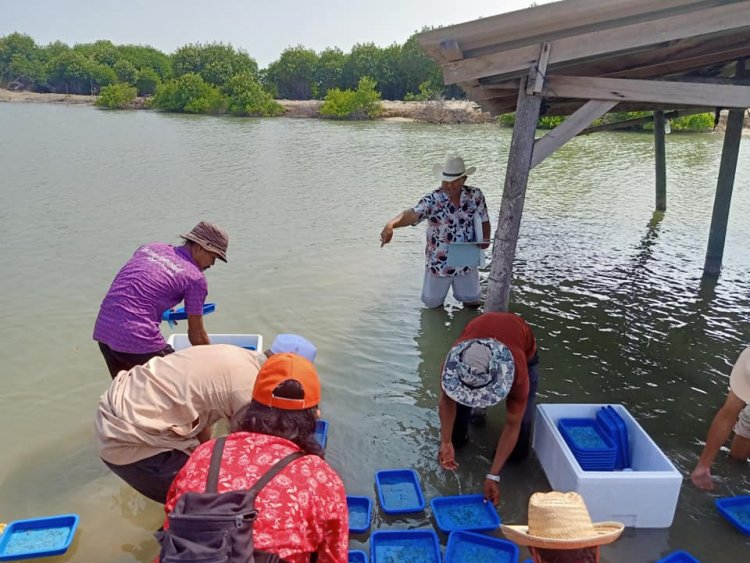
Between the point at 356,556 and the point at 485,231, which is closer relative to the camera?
the point at 356,556

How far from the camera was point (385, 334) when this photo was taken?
20.0 ft

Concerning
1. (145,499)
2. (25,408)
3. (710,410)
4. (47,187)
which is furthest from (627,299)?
(47,187)

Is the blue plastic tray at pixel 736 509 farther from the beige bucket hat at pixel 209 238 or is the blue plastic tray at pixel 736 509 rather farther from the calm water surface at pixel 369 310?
the beige bucket hat at pixel 209 238

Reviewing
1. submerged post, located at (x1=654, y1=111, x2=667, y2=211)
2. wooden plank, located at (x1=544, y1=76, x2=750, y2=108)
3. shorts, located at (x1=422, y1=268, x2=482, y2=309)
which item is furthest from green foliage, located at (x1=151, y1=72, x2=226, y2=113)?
wooden plank, located at (x1=544, y1=76, x2=750, y2=108)

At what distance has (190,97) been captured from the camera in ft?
152

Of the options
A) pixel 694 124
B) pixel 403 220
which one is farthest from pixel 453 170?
pixel 694 124

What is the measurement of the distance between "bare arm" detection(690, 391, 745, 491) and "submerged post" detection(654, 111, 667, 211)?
26.5ft

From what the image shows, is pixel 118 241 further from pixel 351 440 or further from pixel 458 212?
pixel 351 440

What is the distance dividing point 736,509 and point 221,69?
223 ft

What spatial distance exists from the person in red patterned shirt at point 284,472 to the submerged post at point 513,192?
281 centimetres

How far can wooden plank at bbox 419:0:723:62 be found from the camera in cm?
367

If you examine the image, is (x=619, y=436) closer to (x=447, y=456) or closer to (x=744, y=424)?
(x=744, y=424)

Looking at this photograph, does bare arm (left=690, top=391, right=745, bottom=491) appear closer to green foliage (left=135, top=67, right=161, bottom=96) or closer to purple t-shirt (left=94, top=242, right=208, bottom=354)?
purple t-shirt (left=94, top=242, right=208, bottom=354)

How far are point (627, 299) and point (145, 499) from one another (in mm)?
5640
